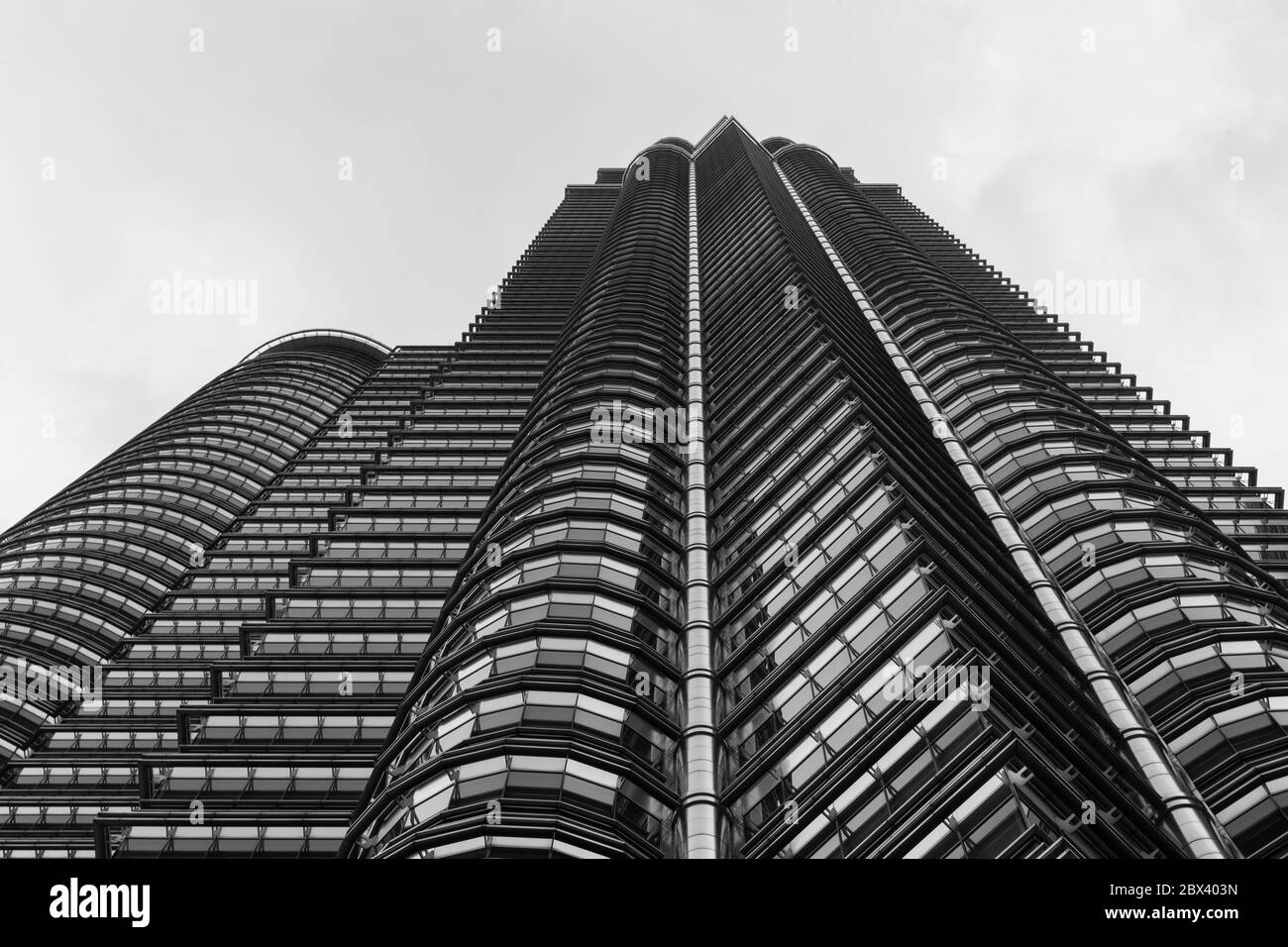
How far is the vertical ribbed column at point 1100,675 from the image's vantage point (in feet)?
104

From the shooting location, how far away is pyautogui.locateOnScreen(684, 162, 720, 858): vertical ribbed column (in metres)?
32.5

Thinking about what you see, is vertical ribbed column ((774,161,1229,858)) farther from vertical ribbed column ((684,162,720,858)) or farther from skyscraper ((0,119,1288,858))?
vertical ribbed column ((684,162,720,858))

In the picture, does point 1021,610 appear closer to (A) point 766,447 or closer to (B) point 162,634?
(A) point 766,447

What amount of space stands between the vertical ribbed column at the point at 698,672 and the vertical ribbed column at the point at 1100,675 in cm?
1195

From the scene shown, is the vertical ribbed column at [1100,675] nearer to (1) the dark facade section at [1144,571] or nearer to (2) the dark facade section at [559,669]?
(1) the dark facade section at [1144,571]

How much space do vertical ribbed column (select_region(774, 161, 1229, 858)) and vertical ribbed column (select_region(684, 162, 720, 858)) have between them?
39.2 feet

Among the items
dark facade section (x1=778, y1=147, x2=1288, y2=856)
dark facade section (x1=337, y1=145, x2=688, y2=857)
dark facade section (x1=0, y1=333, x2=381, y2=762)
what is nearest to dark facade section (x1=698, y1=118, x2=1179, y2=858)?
dark facade section (x1=337, y1=145, x2=688, y2=857)

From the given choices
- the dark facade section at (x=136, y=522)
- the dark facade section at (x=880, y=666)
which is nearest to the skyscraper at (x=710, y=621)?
the dark facade section at (x=880, y=666)

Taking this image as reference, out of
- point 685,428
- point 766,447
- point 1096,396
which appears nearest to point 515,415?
point 685,428

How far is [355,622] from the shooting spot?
57.8 metres

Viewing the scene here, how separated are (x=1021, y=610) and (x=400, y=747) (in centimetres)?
2142

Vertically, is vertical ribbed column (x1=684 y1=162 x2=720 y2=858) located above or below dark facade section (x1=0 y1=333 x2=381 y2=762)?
below

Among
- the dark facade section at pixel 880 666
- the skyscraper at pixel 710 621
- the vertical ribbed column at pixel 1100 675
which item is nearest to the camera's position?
the dark facade section at pixel 880 666

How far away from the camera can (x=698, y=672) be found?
38.5 metres
